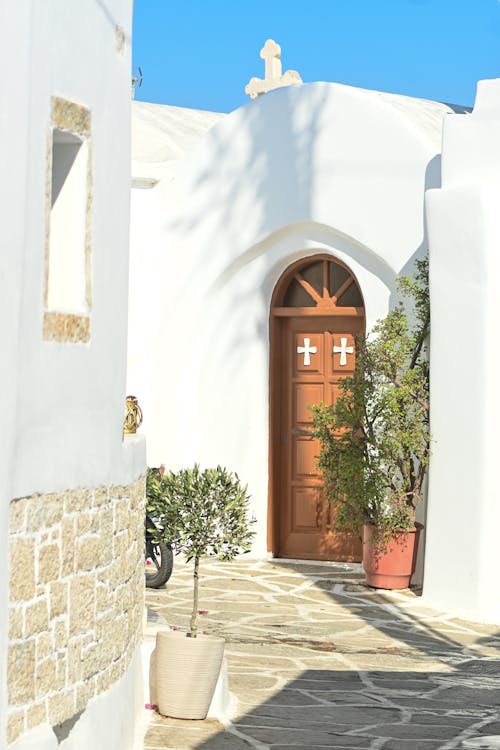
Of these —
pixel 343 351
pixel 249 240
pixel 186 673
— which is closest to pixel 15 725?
pixel 186 673

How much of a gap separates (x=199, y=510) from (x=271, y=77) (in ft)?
21.5

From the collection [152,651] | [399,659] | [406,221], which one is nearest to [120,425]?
[152,651]

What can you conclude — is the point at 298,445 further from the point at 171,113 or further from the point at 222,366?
the point at 171,113

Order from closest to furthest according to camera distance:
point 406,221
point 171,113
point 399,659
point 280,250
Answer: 1. point 399,659
2. point 406,221
3. point 280,250
4. point 171,113

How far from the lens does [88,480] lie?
206 inches

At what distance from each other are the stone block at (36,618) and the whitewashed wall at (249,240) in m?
6.78

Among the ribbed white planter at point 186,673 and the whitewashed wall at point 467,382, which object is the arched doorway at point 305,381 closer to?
the whitewashed wall at point 467,382

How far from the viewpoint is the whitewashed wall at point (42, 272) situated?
14.3 ft

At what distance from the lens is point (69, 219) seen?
5195mm

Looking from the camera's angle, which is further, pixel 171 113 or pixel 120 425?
pixel 171 113

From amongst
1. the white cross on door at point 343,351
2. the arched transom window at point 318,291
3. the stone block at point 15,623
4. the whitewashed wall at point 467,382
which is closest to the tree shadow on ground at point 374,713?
the whitewashed wall at point 467,382

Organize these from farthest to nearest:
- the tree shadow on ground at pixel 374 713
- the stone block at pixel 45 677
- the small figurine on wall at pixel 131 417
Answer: the small figurine on wall at pixel 131 417
the tree shadow on ground at pixel 374 713
the stone block at pixel 45 677

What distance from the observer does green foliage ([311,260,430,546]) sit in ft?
33.3

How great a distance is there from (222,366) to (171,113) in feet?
22.9
